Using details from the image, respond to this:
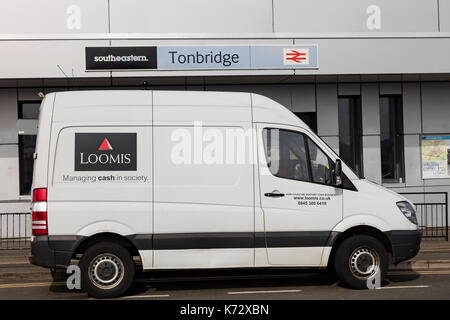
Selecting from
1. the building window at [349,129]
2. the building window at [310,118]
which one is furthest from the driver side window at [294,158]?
the building window at [349,129]

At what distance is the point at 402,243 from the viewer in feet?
23.1

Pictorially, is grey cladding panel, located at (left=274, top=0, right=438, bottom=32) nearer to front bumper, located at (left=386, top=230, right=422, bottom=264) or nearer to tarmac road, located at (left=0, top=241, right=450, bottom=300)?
tarmac road, located at (left=0, top=241, right=450, bottom=300)

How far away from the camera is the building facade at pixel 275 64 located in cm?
1162

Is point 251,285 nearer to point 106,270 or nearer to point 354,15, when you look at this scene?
point 106,270

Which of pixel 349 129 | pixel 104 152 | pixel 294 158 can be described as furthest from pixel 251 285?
pixel 349 129

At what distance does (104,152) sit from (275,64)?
626 centimetres

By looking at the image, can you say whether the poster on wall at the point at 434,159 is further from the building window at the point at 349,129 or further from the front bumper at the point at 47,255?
the front bumper at the point at 47,255

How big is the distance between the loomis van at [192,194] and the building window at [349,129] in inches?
279

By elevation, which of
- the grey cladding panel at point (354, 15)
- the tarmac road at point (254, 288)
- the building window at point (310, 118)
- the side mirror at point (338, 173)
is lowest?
the tarmac road at point (254, 288)

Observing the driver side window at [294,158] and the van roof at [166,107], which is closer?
the van roof at [166,107]

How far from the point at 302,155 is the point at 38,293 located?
4.40m

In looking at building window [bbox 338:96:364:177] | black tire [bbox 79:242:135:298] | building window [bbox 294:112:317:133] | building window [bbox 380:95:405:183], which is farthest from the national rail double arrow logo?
black tire [bbox 79:242:135:298]

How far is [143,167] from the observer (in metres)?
6.75
